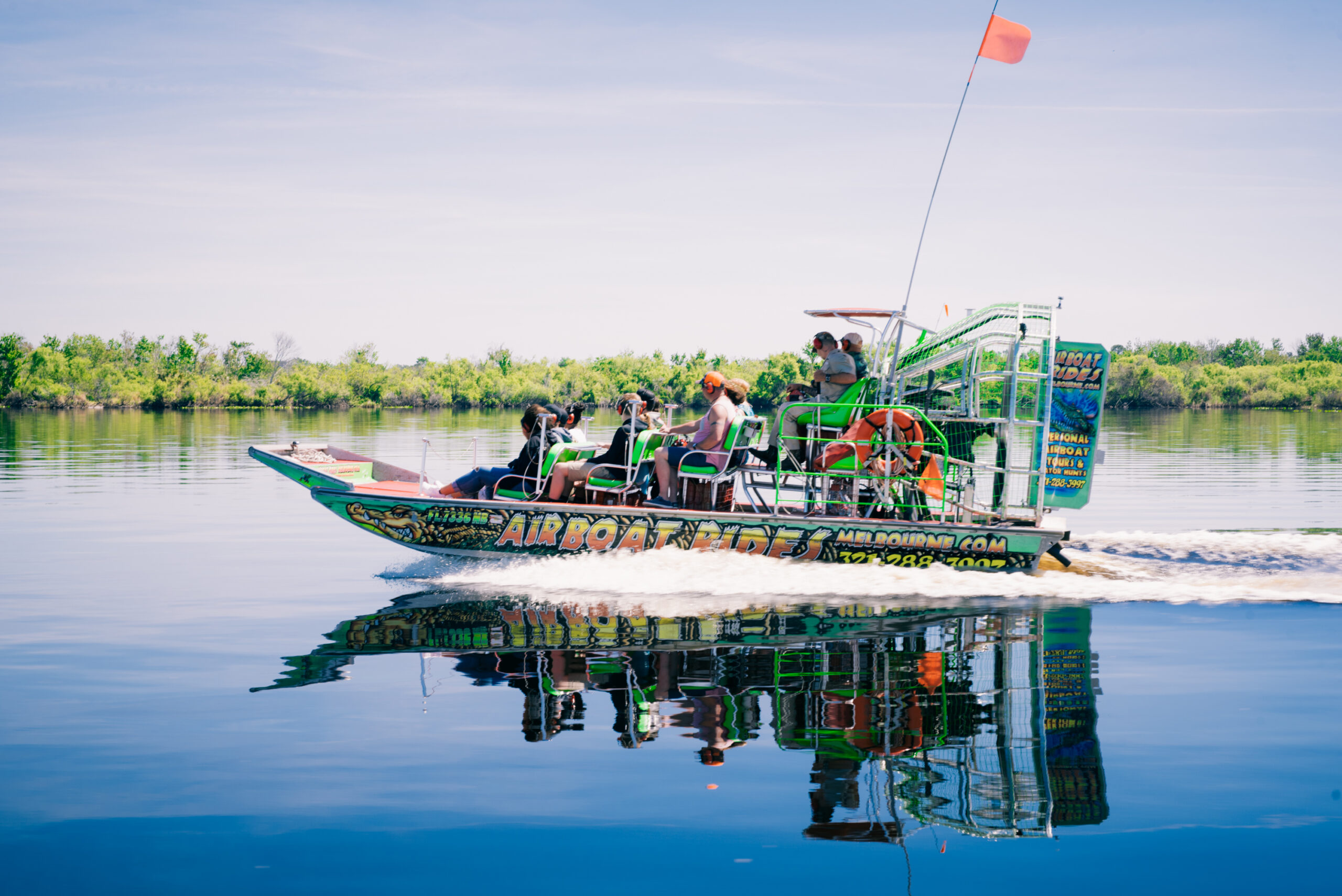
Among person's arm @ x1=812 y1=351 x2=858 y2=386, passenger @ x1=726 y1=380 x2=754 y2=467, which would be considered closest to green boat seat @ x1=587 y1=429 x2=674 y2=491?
passenger @ x1=726 y1=380 x2=754 y2=467

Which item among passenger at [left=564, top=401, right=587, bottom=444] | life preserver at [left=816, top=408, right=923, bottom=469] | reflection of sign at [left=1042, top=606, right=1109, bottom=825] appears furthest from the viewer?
passenger at [left=564, top=401, right=587, bottom=444]

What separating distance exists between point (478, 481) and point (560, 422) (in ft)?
3.74

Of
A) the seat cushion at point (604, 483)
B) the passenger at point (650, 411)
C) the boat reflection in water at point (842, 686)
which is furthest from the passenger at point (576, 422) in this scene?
the boat reflection in water at point (842, 686)

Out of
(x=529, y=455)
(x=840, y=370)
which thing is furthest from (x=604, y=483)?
(x=840, y=370)

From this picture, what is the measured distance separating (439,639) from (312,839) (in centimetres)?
395

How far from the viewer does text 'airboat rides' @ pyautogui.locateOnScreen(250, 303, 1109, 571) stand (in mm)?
10320

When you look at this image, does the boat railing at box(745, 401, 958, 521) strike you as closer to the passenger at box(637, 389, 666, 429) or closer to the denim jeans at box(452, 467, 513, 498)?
the passenger at box(637, 389, 666, 429)

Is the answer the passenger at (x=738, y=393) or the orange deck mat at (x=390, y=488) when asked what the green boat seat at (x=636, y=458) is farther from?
the orange deck mat at (x=390, y=488)

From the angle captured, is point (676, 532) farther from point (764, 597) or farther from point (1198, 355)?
point (1198, 355)

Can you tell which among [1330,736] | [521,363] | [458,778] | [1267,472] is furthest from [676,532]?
[521,363]

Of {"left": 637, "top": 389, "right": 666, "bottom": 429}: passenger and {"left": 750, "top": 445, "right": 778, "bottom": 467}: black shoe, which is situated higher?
{"left": 637, "top": 389, "right": 666, "bottom": 429}: passenger

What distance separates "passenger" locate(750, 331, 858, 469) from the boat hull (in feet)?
2.53

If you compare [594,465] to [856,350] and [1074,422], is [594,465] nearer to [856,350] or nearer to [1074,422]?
[856,350]

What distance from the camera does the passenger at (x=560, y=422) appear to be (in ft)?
36.8
